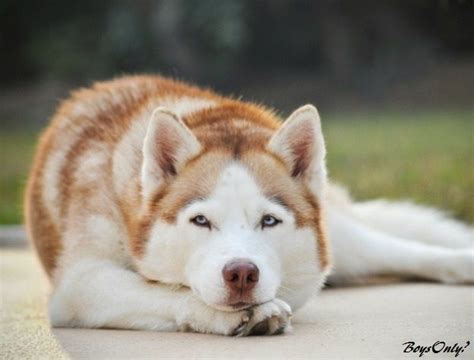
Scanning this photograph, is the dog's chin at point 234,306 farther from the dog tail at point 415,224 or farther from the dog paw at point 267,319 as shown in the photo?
the dog tail at point 415,224

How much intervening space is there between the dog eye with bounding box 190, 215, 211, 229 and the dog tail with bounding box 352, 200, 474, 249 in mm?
2058

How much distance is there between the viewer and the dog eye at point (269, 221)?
12.3ft

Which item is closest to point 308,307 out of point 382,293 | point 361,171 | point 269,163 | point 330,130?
point 382,293

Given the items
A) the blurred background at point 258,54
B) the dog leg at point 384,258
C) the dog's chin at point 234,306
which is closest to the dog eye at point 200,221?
the dog's chin at point 234,306

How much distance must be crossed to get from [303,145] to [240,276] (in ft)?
2.72

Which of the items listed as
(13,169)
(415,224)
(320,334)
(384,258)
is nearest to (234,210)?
(320,334)

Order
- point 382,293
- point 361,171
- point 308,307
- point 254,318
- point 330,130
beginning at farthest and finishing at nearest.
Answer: point 330,130 → point 361,171 → point 382,293 → point 308,307 → point 254,318

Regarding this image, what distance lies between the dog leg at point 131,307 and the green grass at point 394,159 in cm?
475

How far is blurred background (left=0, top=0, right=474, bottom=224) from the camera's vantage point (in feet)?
45.3

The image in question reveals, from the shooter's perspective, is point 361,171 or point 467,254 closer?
point 467,254

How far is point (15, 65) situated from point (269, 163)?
11.0 m

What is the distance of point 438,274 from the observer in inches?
205

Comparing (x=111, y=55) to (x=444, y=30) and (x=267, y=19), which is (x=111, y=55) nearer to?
(x=267, y=19)

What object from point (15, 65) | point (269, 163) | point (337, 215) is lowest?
point (15, 65)
